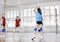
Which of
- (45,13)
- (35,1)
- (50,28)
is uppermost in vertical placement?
(35,1)

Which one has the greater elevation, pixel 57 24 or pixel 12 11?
pixel 12 11

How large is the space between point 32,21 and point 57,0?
406 centimetres

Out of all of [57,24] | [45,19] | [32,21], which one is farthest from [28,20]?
[57,24]

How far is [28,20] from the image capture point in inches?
942

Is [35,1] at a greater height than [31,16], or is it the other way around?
[35,1]

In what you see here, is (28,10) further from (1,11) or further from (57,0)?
(1,11)

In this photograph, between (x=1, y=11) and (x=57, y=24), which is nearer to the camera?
(x=1, y=11)

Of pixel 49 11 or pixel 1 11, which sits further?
pixel 49 11

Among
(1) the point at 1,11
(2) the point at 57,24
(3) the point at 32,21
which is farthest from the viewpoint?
(3) the point at 32,21

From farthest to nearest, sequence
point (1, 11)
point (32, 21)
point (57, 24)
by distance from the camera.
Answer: point (32, 21)
point (57, 24)
point (1, 11)

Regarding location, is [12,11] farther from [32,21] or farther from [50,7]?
[50,7]

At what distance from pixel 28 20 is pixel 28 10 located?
151 cm

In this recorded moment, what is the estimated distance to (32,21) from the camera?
78.3 ft

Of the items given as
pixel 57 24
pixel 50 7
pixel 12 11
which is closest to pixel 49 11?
pixel 50 7
